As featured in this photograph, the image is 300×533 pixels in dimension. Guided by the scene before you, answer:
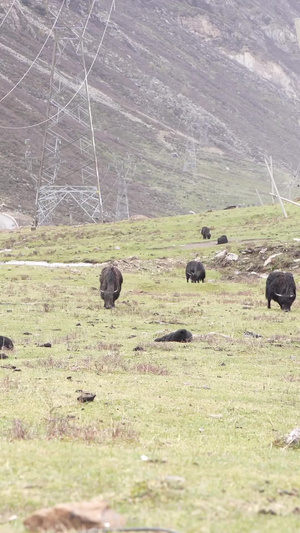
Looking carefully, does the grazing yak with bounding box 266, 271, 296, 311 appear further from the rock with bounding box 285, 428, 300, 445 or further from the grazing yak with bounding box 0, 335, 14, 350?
the rock with bounding box 285, 428, 300, 445

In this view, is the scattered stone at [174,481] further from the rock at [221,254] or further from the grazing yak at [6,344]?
the rock at [221,254]

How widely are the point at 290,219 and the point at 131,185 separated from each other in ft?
300

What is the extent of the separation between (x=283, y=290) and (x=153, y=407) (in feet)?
58.7

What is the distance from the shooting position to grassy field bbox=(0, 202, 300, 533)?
632cm

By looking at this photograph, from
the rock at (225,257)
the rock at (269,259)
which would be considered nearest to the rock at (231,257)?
the rock at (225,257)

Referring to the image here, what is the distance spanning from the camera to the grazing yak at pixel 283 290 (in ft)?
93.3

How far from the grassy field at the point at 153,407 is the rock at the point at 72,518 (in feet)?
0.49

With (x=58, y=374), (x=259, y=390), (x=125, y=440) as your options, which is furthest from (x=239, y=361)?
(x=125, y=440)

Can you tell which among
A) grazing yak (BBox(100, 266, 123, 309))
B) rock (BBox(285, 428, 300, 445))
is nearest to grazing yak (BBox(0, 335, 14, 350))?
rock (BBox(285, 428, 300, 445))

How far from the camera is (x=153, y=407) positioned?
11.4 metres

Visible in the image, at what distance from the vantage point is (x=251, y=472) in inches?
295

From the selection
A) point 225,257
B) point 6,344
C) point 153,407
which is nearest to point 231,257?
point 225,257

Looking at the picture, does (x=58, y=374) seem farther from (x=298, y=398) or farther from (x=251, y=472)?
(x=251, y=472)

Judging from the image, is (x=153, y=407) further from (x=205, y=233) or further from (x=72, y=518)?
(x=205, y=233)
